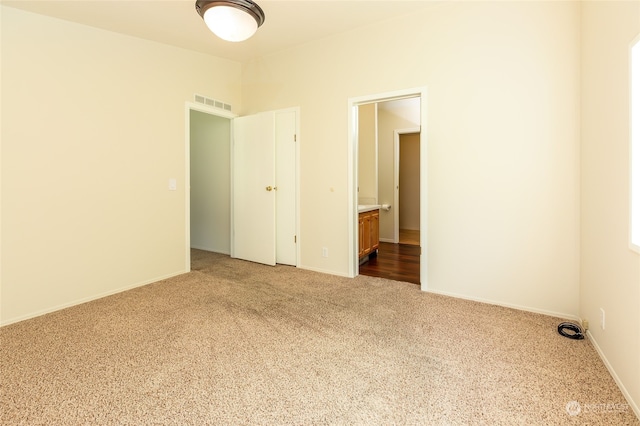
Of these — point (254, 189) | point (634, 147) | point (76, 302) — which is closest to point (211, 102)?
point (254, 189)

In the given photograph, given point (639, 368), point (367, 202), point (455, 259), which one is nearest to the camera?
point (639, 368)

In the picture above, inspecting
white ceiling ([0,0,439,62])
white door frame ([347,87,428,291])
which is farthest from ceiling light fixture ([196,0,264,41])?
white door frame ([347,87,428,291])

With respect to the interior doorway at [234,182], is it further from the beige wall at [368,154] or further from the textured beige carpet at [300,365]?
the beige wall at [368,154]

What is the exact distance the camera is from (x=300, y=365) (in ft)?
6.04

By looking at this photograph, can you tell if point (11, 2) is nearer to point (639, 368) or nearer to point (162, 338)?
point (162, 338)

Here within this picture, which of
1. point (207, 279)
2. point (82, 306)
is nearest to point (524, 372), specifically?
point (207, 279)

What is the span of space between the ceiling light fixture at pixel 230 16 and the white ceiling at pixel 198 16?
0.93 feet

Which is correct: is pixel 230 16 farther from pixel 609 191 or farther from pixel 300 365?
pixel 609 191

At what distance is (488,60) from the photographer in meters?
2.74

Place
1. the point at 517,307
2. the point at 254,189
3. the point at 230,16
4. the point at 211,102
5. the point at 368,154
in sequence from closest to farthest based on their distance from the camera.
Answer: the point at 230,16
the point at 517,307
the point at 211,102
the point at 254,189
the point at 368,154

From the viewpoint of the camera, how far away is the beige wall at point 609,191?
5.08 ft

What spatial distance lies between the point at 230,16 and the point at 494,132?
2.50 meters

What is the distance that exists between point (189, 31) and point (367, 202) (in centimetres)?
377

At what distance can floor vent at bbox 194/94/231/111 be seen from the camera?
3912 millimetres
